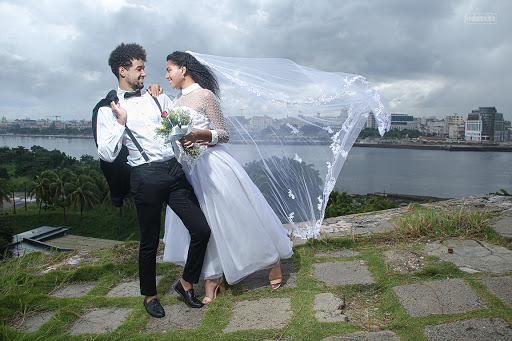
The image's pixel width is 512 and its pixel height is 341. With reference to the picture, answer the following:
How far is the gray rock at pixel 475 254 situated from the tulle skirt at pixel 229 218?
4.63ft

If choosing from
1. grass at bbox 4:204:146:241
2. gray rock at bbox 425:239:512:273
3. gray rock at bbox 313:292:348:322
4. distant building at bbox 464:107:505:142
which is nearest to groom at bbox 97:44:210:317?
gray rock at bbox 313:292:348:322

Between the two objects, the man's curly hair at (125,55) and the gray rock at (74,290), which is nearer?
the man's curly hair at (125,55)

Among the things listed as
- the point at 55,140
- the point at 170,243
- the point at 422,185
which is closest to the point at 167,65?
the point at 170,243

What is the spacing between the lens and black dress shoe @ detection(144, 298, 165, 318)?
7.19ft

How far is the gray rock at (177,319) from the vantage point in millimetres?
2059

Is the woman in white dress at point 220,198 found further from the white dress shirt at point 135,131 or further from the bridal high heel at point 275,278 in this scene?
the white dress shirt at point 135,131

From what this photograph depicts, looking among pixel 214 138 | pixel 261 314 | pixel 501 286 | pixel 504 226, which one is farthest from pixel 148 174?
pixel 504 226

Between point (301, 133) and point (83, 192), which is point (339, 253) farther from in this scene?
point (83, 192)

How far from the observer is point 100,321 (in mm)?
2148

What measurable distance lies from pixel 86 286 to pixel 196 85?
6.03ft

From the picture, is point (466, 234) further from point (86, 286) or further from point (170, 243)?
point (86, 286)

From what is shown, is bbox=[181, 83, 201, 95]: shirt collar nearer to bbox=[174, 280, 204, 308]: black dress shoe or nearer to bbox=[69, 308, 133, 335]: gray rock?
bbox=[174, 280, 204, 308]: black dress shoe

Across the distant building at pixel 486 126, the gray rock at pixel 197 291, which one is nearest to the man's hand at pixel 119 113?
the gray rock at pixel 197 291

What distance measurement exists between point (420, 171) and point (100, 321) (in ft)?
187
